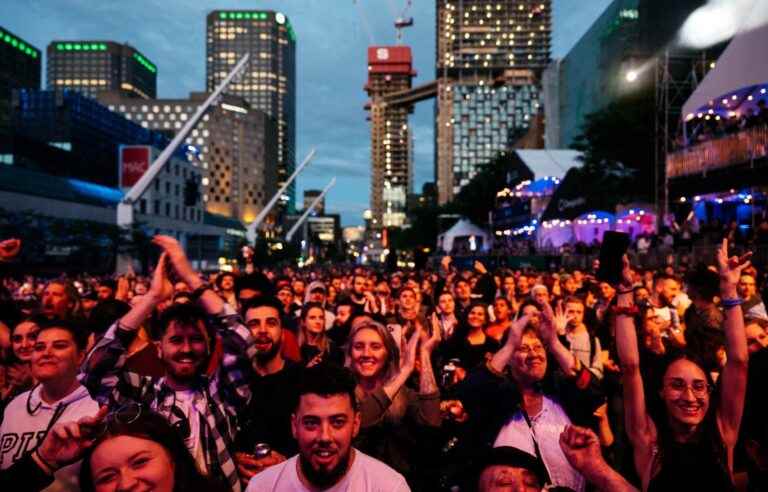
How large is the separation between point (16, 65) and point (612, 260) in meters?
126

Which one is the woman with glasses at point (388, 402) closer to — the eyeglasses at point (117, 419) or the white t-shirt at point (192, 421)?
the white t-shirt at point (192, 421)

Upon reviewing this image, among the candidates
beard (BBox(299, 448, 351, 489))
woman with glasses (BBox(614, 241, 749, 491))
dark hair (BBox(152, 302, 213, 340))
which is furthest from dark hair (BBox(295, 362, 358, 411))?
woman with glasses (BBox(614, 241, 749, 491))

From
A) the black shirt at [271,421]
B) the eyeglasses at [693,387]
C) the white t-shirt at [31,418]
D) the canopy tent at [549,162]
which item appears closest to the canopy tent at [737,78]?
the eyeglasses at [693,387]

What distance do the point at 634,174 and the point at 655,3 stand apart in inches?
418

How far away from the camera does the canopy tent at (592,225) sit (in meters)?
36.6

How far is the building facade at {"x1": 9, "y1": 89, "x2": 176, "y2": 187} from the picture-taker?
266 ft

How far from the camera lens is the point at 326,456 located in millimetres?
2789

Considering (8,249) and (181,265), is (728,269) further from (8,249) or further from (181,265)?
(8,249)

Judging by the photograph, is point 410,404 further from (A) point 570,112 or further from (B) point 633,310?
(A) point 570,112

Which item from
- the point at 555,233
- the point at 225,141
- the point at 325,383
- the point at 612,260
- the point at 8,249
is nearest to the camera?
the point at 325,383

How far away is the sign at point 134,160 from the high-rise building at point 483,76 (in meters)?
96.4

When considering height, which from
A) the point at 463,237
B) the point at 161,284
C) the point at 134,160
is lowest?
the point at 161,284

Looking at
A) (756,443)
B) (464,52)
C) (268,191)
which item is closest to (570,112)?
(756,443)

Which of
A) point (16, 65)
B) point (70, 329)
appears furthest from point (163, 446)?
point (16, 65)
